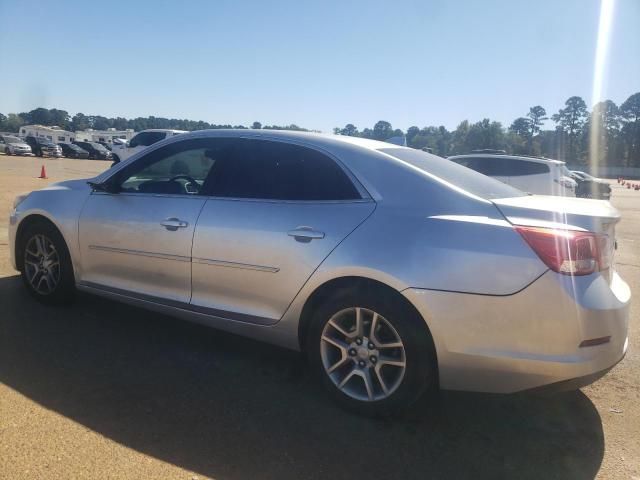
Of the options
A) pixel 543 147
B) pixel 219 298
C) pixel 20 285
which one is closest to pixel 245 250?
pixel 219 298

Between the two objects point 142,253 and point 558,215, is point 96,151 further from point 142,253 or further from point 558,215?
point 558,215

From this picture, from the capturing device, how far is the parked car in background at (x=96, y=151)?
46.2 meters

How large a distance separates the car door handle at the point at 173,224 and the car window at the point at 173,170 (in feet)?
0.81

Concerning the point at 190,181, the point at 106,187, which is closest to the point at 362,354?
the point at 190,181

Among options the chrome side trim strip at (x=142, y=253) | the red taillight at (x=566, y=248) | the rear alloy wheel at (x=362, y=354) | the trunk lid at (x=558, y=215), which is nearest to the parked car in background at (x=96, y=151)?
the chrome side trim strip at (x=142, y=253)

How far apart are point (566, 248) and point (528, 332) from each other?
46cm

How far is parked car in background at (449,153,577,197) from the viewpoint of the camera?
11648 millimetres

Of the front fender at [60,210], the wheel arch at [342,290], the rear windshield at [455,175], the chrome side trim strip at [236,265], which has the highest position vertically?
the rear windshield at [455,175]

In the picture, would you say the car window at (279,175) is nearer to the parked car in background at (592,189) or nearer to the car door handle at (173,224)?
the car door handle at (173,224)

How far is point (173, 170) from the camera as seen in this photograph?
431 cm

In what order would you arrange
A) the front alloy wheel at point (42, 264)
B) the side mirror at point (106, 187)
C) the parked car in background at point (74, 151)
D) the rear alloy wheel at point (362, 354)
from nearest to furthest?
the rear alloy wheel at point (362, 354) < the side mirror at point (106, 187) < the front alloy wheel at point (42, 264) < the parked car in background at point (74, 151)

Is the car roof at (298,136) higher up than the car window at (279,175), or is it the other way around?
the car roof at (298,136)

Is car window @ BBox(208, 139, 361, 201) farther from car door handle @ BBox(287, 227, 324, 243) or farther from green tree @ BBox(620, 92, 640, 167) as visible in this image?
green tree @ BBox(620, 92, 640, 167)

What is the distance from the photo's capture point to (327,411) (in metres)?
3.04
